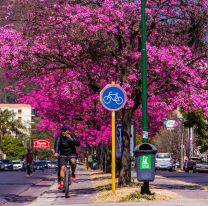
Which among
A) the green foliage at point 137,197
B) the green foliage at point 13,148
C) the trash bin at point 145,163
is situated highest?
the green foliage at point 13,148

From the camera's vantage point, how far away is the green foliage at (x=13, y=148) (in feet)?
508

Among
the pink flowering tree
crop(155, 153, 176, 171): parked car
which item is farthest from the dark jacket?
crop(155, 153, 176, 171): parked car

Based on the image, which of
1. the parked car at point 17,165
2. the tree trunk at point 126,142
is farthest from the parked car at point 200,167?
the tree trunk at point 126,142

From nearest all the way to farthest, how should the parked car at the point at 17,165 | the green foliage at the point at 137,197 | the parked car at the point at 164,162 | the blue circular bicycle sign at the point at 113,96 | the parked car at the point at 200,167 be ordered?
the green foliage at the point at 137,197 → the blue circular bicycle sign at the point at 113,96 → the parked car at the point at 200,167 → the parked car at the point at 164,162 → the parked car at the point at 17,165

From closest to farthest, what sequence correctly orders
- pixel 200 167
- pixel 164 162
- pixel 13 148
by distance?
pixel 200 167, pixel 164 162, pixel 13 148

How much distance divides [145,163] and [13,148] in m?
141

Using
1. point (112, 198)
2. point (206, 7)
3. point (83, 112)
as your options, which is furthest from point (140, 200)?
point (83, 112)

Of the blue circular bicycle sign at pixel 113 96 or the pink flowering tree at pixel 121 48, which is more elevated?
the pink flowering tree at pixel 121 48

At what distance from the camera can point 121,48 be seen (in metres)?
23.0

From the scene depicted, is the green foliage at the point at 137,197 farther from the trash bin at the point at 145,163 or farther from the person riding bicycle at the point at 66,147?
the person riding bicycle at the point at 66,147

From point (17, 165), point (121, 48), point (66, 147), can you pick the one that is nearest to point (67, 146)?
point (66, 147)

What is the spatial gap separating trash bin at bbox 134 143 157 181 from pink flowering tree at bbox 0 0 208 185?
4.38m

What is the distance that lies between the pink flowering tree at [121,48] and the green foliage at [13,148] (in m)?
129

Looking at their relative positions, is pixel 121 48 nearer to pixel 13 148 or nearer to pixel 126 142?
pixel 126 142
